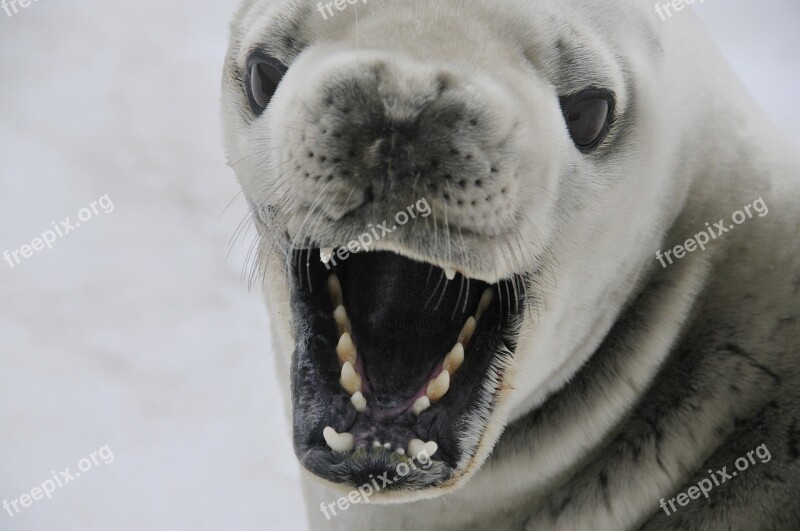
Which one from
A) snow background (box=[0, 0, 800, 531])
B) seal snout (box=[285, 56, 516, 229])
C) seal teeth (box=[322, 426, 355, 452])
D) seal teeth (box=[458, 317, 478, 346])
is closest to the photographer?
seal snout (box=[285, 56, 516, 229])

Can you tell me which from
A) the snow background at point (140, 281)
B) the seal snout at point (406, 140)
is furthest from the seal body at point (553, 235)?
the snow background at point (140, 281)

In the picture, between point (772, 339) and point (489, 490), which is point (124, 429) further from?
point (772, 339)

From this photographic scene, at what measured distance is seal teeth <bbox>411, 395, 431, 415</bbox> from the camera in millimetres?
1501

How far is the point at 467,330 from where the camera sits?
5.10 ft

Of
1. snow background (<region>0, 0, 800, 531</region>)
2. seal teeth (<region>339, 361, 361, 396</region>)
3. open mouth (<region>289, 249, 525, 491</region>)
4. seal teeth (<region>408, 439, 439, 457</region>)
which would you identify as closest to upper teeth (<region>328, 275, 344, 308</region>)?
open mouth (<region>289, 249, 525, 491</region>)

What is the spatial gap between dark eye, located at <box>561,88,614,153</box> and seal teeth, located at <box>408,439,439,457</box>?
1.73ft

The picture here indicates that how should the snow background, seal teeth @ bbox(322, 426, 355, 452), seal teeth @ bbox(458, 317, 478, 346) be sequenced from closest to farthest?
1. seal teeth @ bbox(322, 426, 355, 452)
2. seal teeth @ bbox(458, 317, 478, 346)
3. the snow background

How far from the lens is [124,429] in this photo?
108 inches

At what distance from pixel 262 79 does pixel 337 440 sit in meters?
0.61

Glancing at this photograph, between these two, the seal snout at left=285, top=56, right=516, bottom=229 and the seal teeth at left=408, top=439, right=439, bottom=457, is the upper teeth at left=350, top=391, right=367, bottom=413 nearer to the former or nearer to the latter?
the seal teeth at left=408, top=439, right=439, bottom=457

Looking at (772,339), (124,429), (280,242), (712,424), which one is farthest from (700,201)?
(124,429)

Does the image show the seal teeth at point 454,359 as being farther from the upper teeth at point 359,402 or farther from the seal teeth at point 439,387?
the upper teeth at point 359,402

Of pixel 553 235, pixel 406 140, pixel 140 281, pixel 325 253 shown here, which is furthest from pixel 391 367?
pixel 140 281

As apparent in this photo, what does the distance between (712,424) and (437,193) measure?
712 millimetres
